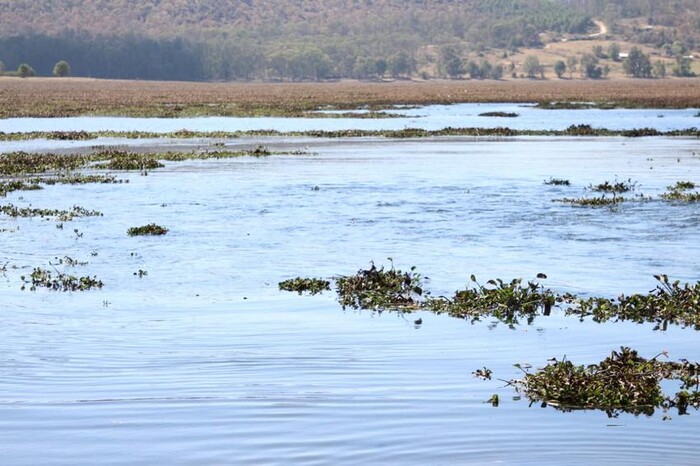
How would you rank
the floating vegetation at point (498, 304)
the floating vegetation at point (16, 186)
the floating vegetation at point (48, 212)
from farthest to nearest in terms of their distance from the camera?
the floating vegetation at point (16, 186)
the floating vegetation at point (48, 212)
the floating vegetation at point (498, 304)

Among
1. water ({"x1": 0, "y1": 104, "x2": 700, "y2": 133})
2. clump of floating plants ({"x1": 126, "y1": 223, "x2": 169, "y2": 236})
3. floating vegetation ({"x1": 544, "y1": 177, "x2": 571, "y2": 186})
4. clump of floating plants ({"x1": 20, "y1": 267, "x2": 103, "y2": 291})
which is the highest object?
clump of floating plants ({"x1": 20, "y1": 267, "x2": 103, "y2": 291})

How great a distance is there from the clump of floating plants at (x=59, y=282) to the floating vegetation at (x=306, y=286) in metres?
2.80

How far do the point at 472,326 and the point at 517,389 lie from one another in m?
3.33

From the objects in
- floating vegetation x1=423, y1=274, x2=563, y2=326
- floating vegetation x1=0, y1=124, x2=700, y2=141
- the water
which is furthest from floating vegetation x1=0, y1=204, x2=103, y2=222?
the water

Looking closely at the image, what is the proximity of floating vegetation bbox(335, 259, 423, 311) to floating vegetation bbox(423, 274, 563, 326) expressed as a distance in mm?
477

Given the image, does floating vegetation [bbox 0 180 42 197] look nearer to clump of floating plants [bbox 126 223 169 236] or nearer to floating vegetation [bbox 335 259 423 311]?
clump of floating plants [bbox 126 223 169 236]

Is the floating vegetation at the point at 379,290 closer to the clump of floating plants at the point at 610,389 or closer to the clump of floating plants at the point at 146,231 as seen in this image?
the clump of floating plants at the point at 610,389

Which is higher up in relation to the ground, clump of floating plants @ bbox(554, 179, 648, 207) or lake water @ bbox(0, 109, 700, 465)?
lake water @ bbox(0, 109, 700, 465)

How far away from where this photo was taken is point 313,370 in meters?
11.9

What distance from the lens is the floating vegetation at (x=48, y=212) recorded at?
25.8 m

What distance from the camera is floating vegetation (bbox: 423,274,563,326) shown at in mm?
14961

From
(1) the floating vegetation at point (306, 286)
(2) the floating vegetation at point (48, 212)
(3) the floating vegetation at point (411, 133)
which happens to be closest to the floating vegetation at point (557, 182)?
(2) the floating vegetation at point (48, 212)

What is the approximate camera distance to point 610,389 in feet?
34.6

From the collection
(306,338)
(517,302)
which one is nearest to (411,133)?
(517,302)
